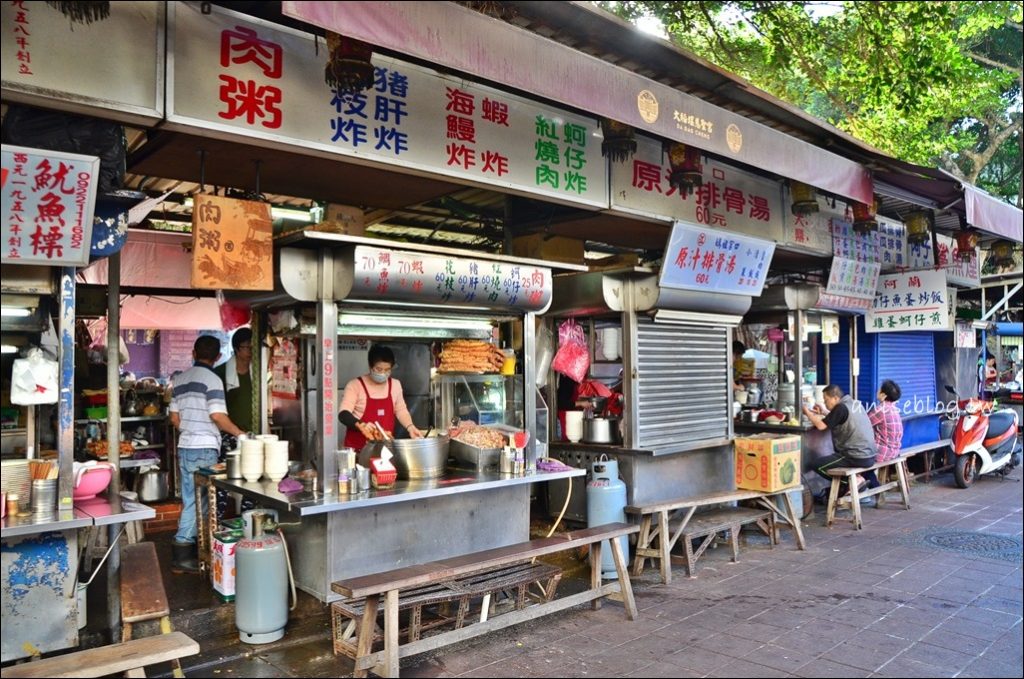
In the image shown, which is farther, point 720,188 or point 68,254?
point 720,188

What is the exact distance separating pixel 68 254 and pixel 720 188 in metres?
5.89

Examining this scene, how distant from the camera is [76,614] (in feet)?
12.6

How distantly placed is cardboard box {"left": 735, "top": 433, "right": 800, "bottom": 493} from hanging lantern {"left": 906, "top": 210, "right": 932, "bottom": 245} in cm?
384

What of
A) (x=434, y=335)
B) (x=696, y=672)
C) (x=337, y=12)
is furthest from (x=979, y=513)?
(x=337, y=12)

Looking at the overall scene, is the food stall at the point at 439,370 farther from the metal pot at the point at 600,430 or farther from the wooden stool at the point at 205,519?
the metal pot at the point at 600,430

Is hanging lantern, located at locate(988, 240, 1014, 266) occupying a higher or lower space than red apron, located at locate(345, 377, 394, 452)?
higher

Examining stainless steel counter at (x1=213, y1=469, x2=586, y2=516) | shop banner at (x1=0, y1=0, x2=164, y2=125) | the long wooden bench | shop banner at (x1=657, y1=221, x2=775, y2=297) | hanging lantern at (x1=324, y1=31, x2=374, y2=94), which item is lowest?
the long wooden bench

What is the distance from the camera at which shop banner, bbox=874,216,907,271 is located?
10084 mm

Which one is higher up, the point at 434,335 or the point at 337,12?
the point at 337,12

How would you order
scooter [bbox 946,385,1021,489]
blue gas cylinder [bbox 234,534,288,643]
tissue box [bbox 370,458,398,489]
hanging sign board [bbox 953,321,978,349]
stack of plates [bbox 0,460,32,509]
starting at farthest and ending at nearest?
1. hanging sign board [bbox 953,321,978,349]
2. scooter [bbox 946,385,1021,489]
3. tissue box [bbox 370,458,398,489]
4. blue gas cylinder [bbox 234,534,288,643]
5. stack of plates [bbox 0,460,32,509]

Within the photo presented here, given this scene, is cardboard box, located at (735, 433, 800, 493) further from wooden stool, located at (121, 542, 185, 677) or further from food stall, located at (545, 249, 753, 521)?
wooden stool, located at (121, 542, 185, 677)

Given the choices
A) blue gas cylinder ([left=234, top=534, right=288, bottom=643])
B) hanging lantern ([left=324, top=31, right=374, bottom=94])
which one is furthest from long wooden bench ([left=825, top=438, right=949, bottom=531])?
hanging lantern ([left=324, top=31, right=374, bottom=94])

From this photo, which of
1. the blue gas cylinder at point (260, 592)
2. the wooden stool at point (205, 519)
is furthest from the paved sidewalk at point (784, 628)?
the wooden stool at point (205, 519)

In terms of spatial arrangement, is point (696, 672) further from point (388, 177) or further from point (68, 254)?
point (68, 254)
